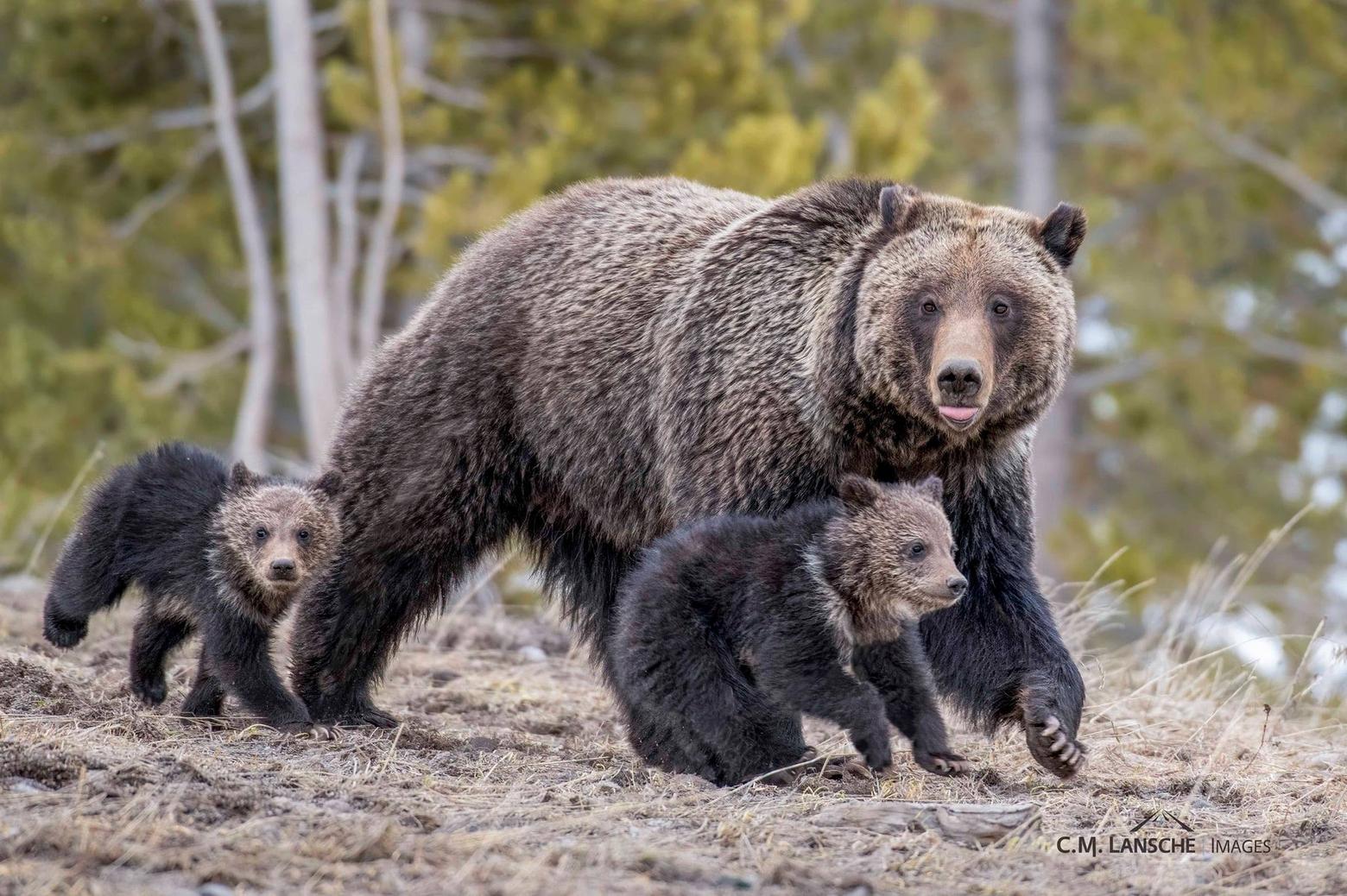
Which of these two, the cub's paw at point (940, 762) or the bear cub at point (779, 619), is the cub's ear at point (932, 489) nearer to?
the bear cub at point (779, 619)

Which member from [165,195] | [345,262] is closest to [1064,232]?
[345,262]

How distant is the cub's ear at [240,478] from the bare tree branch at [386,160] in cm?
793

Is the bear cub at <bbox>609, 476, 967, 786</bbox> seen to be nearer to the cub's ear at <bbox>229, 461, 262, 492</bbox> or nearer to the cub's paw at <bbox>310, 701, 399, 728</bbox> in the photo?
the cub's paw at <bbox>310, 701, 399, 728</bbox>

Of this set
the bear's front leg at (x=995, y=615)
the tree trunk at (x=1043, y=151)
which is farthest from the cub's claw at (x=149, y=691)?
the tree trunk at (x=1043, y=151)

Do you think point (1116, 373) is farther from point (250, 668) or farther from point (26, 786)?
A: point (26, 786)

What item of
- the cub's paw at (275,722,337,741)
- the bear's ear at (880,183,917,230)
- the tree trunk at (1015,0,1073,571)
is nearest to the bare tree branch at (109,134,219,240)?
the tree trunk at (1015,0,1073,571)

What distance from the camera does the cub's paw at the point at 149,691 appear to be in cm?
669

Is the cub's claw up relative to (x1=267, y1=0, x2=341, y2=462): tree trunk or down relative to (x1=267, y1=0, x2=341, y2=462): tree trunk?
down

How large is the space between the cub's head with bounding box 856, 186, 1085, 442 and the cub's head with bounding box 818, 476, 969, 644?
40 centimetres

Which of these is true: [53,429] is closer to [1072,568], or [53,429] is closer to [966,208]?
[1072,568]

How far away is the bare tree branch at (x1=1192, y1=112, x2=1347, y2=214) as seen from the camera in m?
18.1

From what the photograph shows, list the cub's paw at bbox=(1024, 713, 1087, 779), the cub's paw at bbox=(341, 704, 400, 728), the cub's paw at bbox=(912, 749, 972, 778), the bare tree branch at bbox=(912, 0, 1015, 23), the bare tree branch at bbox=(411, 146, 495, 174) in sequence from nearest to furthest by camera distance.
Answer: the cub's paw at bbox=(912, 749, 972, 778) < the cub's paw at bbox=(1024, 713, 1087, 779) < the cub's paw at bbox=(341, 704, 400, 728) < the bare tree branch at bbox=(411, 146, 495, 174) < the bare tree branch at bbox=(912, 0, 1015, 23)

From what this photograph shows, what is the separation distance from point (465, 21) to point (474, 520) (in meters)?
11.0

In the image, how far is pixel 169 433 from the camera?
16.8m
